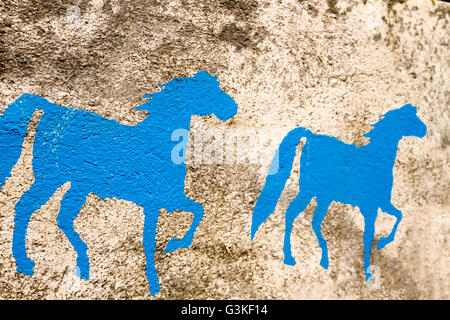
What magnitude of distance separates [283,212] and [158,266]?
101 centimetres

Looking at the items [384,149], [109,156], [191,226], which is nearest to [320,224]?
[384,149]

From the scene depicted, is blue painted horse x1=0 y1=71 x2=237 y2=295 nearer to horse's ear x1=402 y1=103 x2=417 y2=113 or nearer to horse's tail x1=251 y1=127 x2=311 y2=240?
horse's tail x1=251 y1=127 x2=311 y2=240

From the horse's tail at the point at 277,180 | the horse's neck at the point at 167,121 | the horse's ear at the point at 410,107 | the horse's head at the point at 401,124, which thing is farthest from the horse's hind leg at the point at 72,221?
the horse's ear at the point at 410,107

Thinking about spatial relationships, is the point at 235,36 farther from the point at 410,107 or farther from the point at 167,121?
the point at 410,107

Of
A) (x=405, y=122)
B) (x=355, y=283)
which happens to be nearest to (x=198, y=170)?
(x=355, y=283)

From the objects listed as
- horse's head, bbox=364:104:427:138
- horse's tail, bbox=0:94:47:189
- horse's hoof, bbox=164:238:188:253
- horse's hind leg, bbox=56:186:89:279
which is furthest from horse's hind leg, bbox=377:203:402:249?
horse's tail, bbox=0:94:47:189

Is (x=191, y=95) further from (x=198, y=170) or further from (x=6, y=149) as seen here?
(x=6, y=149)

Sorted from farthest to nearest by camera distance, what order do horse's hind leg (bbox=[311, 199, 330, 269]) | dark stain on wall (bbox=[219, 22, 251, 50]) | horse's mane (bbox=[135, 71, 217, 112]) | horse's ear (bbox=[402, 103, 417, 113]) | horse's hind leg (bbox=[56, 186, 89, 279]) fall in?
horse's ear (bbox=[402, 103, 417, 113]) < horse's hind leg (bbox=[311, 199, 330, 269]) < dark stain on wall (bbox=[219, 22, 251, 50]) < horse's mane (bbox=[135, 71, 217, 112]) < horse's hind leg (bbox=[56, 186, 89, 279])

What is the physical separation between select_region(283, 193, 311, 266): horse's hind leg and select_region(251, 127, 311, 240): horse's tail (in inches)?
5.3

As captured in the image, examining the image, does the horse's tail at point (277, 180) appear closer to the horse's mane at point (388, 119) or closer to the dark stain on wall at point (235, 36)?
the horse's mane at point (388, 119)

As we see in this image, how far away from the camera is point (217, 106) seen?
2.13 meters

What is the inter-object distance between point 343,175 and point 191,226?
4.15 feet

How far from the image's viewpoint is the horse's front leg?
208cm

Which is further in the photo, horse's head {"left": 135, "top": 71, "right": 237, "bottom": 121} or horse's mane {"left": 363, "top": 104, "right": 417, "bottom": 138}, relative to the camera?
horse's mane {"left": 363, "top": 104, "right": 417, "bottom": 138}
